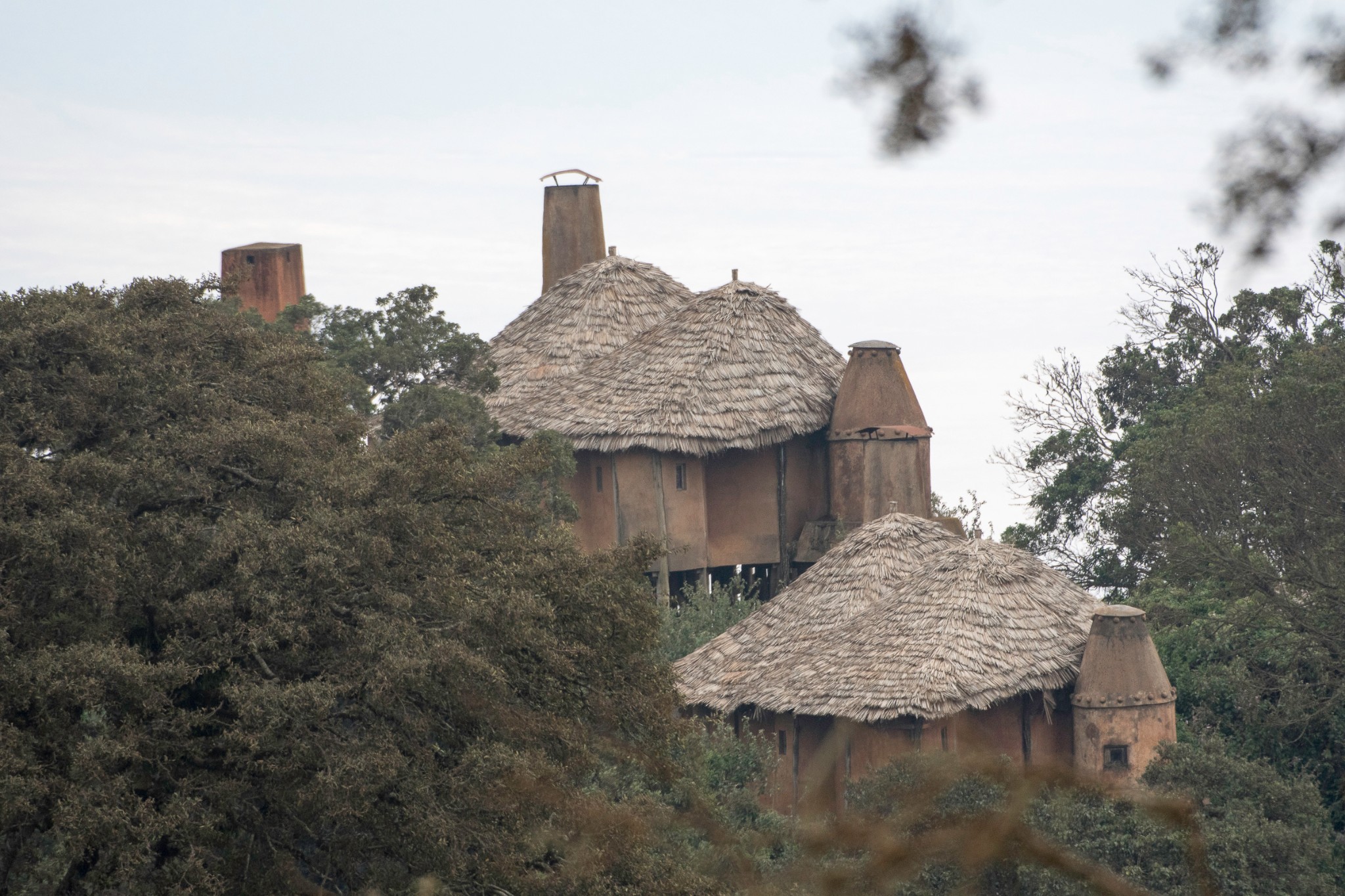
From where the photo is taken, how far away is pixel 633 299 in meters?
31.7

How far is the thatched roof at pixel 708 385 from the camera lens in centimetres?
2681

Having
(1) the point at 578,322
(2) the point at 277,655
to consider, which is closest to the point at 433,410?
(1) the point at 578,322

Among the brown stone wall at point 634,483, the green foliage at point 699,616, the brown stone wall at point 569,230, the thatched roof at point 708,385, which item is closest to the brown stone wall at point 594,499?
the brown stone wall at point 634,483

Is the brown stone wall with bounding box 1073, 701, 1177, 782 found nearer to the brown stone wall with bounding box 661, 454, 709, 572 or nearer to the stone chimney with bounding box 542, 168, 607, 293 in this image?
the brown stone wall with bounding box 661, 454, 709, 572

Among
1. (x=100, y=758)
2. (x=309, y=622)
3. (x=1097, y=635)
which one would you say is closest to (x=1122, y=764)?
(x=1097, y=635)

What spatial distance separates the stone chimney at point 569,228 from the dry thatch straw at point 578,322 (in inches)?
58.2

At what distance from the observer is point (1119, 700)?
20.6 metres

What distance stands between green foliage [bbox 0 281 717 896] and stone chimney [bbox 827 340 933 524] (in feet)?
48.6

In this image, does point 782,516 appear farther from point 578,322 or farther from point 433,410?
point 433,410

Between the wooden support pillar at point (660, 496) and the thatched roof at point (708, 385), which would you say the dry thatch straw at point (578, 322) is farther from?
the wooden support pillar at point (660, 496)

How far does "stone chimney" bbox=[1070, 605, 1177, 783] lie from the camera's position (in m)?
20.6

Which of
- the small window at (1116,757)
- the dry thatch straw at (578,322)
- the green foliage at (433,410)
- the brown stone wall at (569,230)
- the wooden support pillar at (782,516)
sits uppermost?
the brown stone wall at (569,230)

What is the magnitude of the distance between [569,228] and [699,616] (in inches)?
456

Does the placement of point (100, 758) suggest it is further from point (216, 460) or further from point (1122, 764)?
point (1122, 764)
